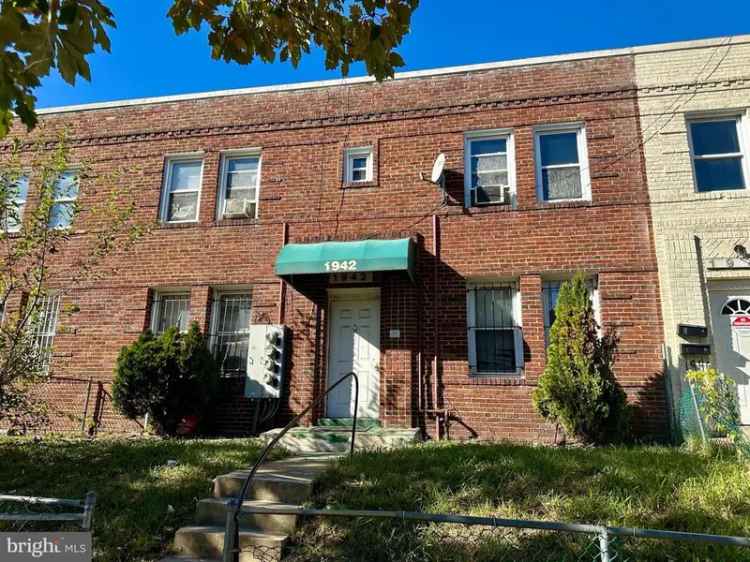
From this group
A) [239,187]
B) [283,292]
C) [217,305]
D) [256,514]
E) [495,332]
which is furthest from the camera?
[239,187]

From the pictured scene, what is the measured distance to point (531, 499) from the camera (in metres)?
4.80

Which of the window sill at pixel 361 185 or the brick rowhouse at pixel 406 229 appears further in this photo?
the window sill at pixel 361 185

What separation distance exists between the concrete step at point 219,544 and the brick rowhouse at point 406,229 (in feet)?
14.7

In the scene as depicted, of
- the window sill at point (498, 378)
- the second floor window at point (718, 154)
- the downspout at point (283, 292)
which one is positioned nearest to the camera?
the window sill at point (498, 378)

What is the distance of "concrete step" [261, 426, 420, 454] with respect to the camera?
8.25 m

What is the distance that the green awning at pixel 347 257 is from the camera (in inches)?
Result: 340

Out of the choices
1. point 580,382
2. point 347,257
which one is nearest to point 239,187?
point 347,257

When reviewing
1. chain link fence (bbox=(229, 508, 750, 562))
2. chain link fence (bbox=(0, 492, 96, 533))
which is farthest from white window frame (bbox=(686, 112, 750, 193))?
chain link fence (bbox=(0, 492, 96, 533))

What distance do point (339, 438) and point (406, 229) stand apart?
3710 mm

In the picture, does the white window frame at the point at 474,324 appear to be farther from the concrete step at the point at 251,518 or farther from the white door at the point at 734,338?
the concrete step at the point at 251,518

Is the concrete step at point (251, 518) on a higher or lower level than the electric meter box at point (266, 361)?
lower

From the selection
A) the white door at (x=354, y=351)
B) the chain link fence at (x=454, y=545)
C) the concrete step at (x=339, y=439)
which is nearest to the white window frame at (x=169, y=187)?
the white door at (x=354, y=351)

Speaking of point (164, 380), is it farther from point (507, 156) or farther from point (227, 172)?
point (507, 156)

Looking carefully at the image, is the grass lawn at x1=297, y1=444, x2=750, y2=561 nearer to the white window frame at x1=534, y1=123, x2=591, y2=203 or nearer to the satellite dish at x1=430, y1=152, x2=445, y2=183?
the white window frame at x1=534, y1=123, x2=591, y2=203
